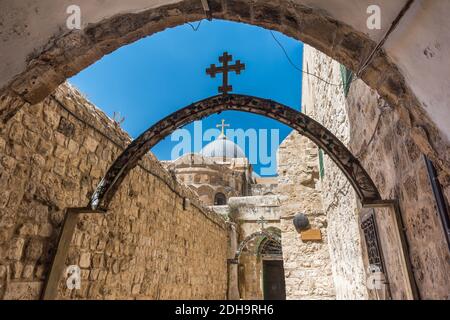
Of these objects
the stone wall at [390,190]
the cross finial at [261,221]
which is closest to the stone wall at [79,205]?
the stone wall at [390,190]

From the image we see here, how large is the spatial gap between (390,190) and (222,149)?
1263 inches

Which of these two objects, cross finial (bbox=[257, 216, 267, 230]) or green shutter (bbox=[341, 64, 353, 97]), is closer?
green shutter (bbox=[341, 64, 353, 97])

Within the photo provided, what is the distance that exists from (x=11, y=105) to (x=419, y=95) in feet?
7.75

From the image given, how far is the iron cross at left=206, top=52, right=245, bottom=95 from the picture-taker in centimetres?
259

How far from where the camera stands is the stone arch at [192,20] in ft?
5.49

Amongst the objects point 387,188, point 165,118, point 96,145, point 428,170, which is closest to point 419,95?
point 428,170

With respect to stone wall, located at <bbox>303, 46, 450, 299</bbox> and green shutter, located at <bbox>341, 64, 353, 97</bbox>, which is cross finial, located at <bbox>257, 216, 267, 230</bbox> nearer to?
stone wall, located at <bbox>303, 46, 450, 299</bbox>

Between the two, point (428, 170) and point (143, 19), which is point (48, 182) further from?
point (428, 170)

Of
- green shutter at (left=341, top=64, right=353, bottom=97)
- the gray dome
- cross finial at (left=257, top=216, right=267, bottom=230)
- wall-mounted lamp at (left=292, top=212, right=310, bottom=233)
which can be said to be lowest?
wall-mounted lamp at (left=292, top=212, right=310, bottom=233)

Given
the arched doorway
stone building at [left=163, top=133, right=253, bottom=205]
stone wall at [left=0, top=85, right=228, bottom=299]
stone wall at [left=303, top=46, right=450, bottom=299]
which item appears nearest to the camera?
stone wall at [left=303, top=46, right=450, bottom=299]

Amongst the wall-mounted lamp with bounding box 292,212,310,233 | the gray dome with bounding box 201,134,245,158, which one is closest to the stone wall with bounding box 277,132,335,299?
the wall-mounted lamp with bounding box 292,212,310,233

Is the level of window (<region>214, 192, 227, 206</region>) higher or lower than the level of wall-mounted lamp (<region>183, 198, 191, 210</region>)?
higher

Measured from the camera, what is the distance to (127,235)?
4.19 meters

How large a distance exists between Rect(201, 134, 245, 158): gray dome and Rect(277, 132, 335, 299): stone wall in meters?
25.7
